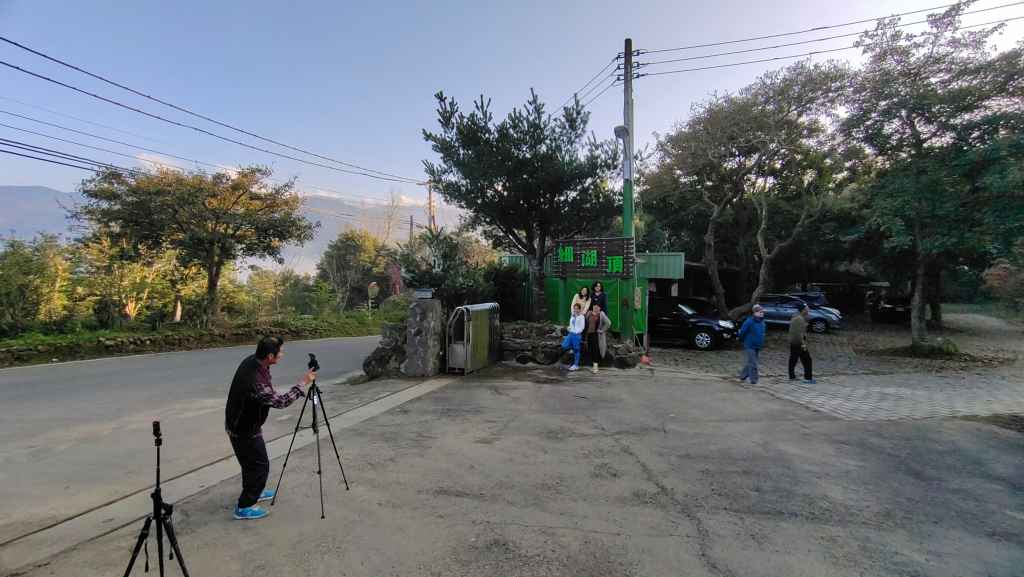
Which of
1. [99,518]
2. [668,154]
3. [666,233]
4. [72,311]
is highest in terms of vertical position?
[668,154]

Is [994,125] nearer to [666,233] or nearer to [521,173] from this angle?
[521,173]

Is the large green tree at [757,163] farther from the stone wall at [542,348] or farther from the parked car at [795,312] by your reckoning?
the stone wall at [542,348]

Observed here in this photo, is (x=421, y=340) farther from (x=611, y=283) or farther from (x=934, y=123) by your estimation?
(x=934, y=123)

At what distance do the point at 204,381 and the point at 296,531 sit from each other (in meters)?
8.16

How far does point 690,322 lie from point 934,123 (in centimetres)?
779

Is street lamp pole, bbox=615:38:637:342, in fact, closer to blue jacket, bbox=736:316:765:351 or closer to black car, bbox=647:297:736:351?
black car, bbox=647:297:736:351

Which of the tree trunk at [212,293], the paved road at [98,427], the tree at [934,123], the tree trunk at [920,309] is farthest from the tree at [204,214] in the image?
the tree trunk at [920,309]

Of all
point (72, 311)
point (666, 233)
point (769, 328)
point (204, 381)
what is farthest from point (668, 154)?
point (72, 311)

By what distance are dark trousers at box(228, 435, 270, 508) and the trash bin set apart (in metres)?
6.53

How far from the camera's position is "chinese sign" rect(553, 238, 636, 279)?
1251 centimetres

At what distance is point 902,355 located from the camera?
14180 millimetres

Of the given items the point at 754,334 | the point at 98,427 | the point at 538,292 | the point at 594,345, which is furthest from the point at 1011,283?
the point at 98,427

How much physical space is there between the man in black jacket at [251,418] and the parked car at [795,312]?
20.7m

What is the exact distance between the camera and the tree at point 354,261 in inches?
1388
